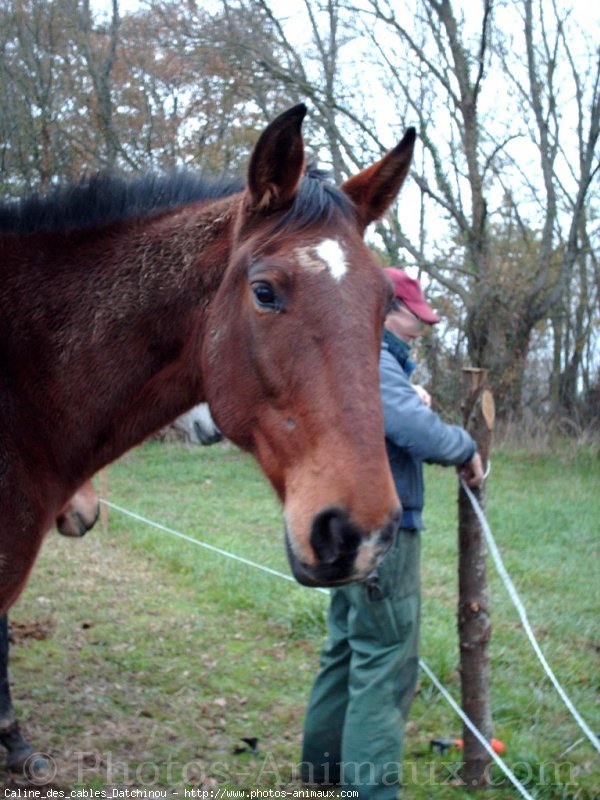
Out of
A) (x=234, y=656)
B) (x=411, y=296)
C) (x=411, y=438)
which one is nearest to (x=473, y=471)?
(x=411, y=438)

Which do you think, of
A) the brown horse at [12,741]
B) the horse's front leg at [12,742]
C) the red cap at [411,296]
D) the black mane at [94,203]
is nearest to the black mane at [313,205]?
the black mane at [94,203]

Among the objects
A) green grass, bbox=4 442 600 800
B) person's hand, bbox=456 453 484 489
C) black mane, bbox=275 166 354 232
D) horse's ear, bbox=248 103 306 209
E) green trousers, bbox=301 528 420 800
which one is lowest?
green grass, bbox=4 442 600 800

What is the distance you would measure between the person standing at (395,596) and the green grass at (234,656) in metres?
0.62

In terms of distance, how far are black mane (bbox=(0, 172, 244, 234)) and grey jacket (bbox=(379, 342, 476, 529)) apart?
1.08 metres

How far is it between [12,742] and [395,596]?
90.2 inches

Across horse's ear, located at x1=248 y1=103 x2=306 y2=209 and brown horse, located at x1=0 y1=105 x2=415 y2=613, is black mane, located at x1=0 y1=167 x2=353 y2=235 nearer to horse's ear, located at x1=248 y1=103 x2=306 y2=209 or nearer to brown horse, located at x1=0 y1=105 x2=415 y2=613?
brown horse, located at x1=0 y1=105 x2=415 y2=613

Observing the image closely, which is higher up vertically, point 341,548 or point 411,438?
point 411,438

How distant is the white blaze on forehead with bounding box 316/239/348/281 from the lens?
7.81ft

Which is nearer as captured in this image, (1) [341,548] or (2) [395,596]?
(1) [341,548]

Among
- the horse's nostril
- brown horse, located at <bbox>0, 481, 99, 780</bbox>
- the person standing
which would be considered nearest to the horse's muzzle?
the horse's nostril

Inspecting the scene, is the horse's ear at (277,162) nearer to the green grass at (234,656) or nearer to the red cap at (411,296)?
the red cap at (411,296)

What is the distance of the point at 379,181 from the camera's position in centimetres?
283

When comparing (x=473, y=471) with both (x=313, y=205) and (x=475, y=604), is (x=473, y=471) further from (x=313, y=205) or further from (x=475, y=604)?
(x=313, y=205)

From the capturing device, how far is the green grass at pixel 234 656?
163 inches
